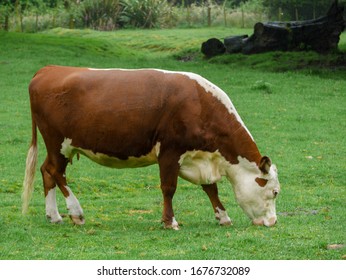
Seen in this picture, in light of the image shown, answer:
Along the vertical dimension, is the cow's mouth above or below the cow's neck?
below

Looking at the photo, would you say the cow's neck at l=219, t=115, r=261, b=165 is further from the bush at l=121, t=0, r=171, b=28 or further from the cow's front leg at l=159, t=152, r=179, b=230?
the bush at l=121, t=0, r=171, b=28

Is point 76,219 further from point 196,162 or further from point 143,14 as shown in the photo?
point 143,14

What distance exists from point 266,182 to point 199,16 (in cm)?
4233

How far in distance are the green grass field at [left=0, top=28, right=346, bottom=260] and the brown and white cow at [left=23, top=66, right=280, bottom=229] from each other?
482 millimetres

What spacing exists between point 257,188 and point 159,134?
1408 millimetres

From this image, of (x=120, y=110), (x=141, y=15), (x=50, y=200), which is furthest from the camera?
(x=141, y=15)

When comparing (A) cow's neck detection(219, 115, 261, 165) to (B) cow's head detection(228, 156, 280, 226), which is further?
(A) cow's neck detection(219, 115, 261, 165)

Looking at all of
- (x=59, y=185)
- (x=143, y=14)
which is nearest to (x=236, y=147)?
(x=59, y=185)

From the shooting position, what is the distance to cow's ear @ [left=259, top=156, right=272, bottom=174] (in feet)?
34.4

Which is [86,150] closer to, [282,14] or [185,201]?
[185,201]

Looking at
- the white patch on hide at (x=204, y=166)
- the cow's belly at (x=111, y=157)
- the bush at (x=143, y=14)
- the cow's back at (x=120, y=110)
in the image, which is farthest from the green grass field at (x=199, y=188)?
the bush at (x=143, y=14)

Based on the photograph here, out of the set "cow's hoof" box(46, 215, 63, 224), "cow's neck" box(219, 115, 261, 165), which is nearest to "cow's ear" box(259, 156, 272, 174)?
"cow's neck" box(219, 115, 261, 165)

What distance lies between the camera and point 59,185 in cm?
1095

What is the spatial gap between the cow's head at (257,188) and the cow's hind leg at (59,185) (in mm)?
2023
